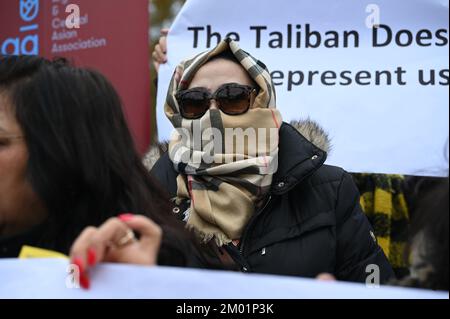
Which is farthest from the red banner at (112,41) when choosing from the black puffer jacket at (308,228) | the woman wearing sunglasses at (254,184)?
the black puffer jacket at (308,228)

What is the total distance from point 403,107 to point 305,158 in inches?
25.9

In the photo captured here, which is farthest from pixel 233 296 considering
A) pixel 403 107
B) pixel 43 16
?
pixel 43 16

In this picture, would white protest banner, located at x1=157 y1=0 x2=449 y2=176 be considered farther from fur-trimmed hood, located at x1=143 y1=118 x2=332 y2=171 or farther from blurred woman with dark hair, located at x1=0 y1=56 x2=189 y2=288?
blurred woman with dark hair, located at x1=0 y1=56 x2=189 y2=288

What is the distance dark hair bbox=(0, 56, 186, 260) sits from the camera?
1.67 m

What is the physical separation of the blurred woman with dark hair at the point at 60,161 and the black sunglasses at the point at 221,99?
742 millimetres

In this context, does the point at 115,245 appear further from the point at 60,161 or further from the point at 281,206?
the point at 281,206

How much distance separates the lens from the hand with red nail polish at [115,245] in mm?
1293

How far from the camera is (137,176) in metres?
1.83

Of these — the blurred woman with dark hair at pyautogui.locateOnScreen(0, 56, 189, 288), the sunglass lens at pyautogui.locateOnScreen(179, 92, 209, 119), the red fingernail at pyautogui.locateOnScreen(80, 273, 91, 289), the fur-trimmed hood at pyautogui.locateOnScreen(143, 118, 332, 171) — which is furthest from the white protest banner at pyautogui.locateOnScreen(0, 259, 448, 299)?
the fur-trimmed hood at pyautogui.locateOnScreen(143, 118, 332, 171)

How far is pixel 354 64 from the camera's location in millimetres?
3031

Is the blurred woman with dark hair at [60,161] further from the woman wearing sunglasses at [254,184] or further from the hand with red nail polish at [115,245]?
the woman wearing sunglasses at [254,184]

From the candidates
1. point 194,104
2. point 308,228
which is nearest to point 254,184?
point 308,228
